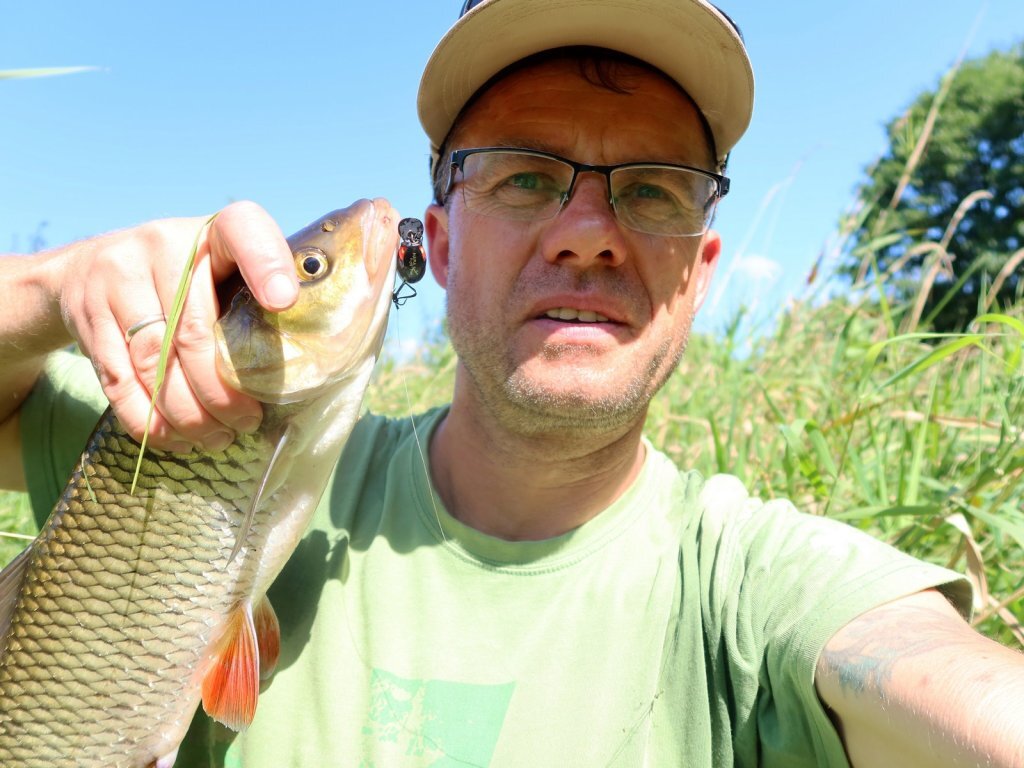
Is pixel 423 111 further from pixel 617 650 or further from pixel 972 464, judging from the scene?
pixel 972 464

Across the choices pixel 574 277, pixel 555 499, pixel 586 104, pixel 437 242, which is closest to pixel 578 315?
pixel 574 277

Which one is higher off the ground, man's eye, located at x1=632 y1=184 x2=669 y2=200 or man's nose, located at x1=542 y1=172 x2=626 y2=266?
man's eye, located at x1=632 y1=184 x2=669 y2=200

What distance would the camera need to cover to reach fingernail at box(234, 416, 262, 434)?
1.45 metres

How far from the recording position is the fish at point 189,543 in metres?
1.48

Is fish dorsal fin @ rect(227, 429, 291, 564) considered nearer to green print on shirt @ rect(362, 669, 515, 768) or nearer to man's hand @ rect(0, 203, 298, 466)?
man's hand @ rect(0, 203, 298, 466)

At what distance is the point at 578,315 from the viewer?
2.00 meters

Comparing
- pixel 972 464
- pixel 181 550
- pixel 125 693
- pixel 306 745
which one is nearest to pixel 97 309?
pixel 181 550

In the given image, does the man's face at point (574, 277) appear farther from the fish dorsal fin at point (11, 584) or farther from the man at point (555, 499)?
the fish dorsal fin at point (11, 584)

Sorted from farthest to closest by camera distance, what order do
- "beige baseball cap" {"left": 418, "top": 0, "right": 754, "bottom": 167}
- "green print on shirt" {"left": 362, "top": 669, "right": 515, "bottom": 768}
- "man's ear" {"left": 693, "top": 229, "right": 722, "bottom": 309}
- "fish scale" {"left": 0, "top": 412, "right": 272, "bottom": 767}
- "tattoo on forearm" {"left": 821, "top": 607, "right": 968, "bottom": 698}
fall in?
"man's ear" {"left": 693, "top": 229, "right": 722, "bottom": 309}
"beige baseball cap" {"left": 418, "top": 0, "right": 754, "bottom": 167}
"green print on shirt" {"left": 362, "top": 669, "right": 515, "bottom": 768}
"fish scale" {"left": 0, "top": 412, "right": 272, "bottom": 767}
"tattoo on forearm" {"left": 821, "top": 607, "right": 968, "bottom": 698}

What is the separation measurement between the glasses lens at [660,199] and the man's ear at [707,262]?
0.70 ft

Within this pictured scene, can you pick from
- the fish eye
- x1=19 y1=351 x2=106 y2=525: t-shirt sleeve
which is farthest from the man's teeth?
x1=19 y1=351 x2=106 y2=525: t-shirt sleeve

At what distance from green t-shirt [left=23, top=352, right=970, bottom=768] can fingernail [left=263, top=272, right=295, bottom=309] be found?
30.5 inches

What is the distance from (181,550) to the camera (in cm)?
149

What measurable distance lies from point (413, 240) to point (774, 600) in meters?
0.95
